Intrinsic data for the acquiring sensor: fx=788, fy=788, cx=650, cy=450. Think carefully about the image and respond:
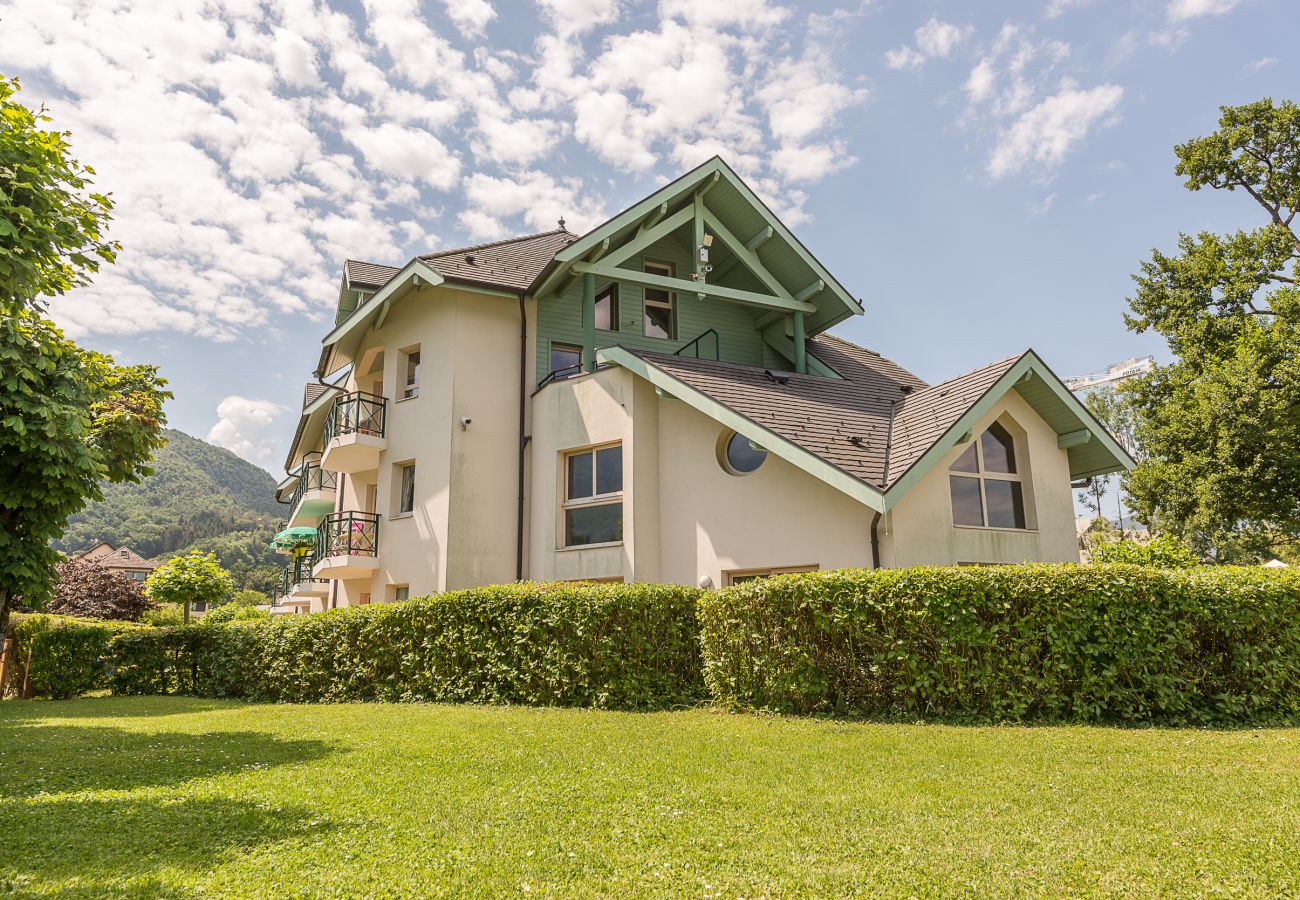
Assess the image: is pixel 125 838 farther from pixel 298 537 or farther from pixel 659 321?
pixel 298 537

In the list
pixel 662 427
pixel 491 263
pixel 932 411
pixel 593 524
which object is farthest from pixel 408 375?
pixel 932 411

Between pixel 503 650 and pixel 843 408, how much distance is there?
818cm

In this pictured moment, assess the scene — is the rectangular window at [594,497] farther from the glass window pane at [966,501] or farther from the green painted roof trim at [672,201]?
the glass window pane at [966,501]

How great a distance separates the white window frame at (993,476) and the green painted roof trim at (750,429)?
2558 mm

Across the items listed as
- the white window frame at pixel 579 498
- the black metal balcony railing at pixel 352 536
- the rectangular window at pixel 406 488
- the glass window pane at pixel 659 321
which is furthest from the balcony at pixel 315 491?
the glass window pane at pixel 659 321

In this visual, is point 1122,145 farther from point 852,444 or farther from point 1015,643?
point 1015,643

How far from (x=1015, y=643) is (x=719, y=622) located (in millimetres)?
4069

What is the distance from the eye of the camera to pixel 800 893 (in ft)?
15.1

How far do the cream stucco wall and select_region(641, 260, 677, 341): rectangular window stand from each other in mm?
9020

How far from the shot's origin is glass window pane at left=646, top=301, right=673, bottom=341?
69.4 feet

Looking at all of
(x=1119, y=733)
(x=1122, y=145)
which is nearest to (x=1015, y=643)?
(x=1119, y=733)

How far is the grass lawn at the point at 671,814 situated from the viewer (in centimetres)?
A: 478

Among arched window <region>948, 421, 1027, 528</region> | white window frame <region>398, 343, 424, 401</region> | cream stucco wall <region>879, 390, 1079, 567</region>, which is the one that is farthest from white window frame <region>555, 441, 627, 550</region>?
arched window <region>948, 421, 1027, 528</region>

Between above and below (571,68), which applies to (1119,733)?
below
